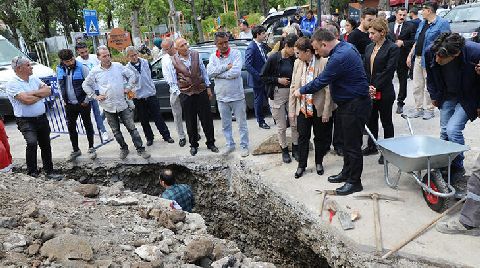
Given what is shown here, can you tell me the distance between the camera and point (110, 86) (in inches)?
244

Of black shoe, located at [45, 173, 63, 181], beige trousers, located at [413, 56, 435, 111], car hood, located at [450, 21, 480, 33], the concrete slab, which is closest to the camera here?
the concrete slab

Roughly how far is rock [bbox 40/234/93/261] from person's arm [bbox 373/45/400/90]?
3825mm

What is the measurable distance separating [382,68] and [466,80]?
1.15 m

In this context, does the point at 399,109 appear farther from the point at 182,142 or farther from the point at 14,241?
the point at 14,241

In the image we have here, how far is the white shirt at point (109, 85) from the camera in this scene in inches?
244

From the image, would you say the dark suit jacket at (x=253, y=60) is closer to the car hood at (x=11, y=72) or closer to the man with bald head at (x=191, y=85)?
the man with bald head at (x=191, y=85)

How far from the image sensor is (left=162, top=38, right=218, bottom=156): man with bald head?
235 inches

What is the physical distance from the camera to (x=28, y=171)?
623cm

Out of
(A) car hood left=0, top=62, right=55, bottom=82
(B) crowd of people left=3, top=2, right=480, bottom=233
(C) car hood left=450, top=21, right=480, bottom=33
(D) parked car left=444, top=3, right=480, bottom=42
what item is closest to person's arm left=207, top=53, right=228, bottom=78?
(B) crowd of people left=3, top=2, right=480, bottom=233

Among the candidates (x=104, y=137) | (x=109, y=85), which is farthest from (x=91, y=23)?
(x=109, y=85)

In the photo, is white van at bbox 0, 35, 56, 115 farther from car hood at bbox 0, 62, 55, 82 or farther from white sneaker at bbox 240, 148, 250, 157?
white sneaker at bbox 240, 148, 250, 157

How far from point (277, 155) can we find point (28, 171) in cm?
385

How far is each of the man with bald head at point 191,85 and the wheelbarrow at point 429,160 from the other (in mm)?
2828

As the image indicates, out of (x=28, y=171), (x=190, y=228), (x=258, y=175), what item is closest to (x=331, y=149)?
(x=258, y=175)
